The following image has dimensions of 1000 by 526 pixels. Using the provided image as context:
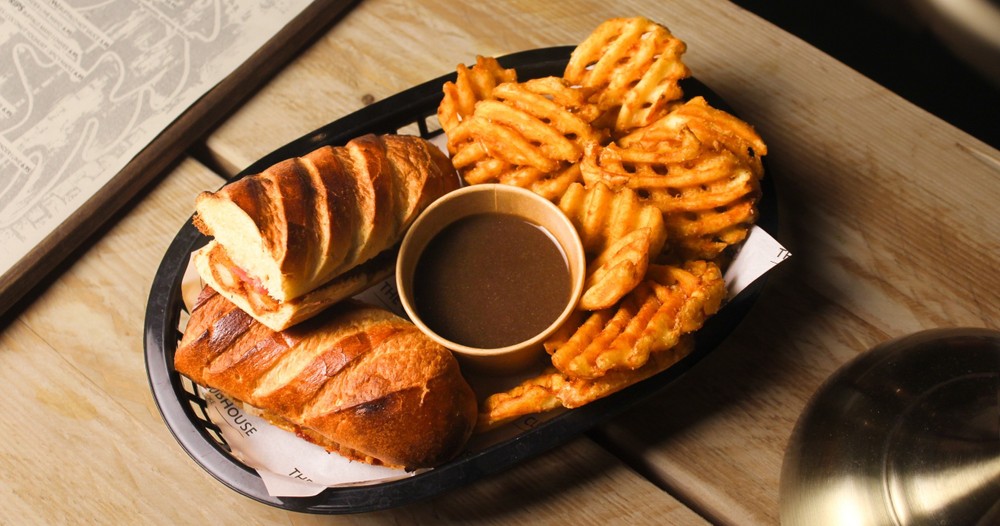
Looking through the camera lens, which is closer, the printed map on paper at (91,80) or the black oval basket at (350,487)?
the black oval basket at (350,487)

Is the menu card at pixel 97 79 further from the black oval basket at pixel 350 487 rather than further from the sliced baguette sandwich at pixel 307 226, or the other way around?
the sliced baguette sandwich at pixel 307 226

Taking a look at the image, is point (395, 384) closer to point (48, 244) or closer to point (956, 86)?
point (48, 244)

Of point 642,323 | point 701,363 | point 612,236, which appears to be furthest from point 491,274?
point 701,363

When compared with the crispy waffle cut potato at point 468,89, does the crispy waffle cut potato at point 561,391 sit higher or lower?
lower

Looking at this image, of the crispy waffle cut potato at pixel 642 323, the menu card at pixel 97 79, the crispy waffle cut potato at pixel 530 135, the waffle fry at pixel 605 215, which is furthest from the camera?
the menu card at pixel 97 79

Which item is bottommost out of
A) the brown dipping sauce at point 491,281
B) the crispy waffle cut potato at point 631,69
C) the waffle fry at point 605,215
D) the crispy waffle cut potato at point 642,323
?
the brown dipping sauce at point 491,281

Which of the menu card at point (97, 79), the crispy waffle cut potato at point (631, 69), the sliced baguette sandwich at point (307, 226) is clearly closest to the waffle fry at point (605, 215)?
Result: the crispy waffle cut potato at point (631, 69)

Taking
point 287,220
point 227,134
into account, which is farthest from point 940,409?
point 227,134
